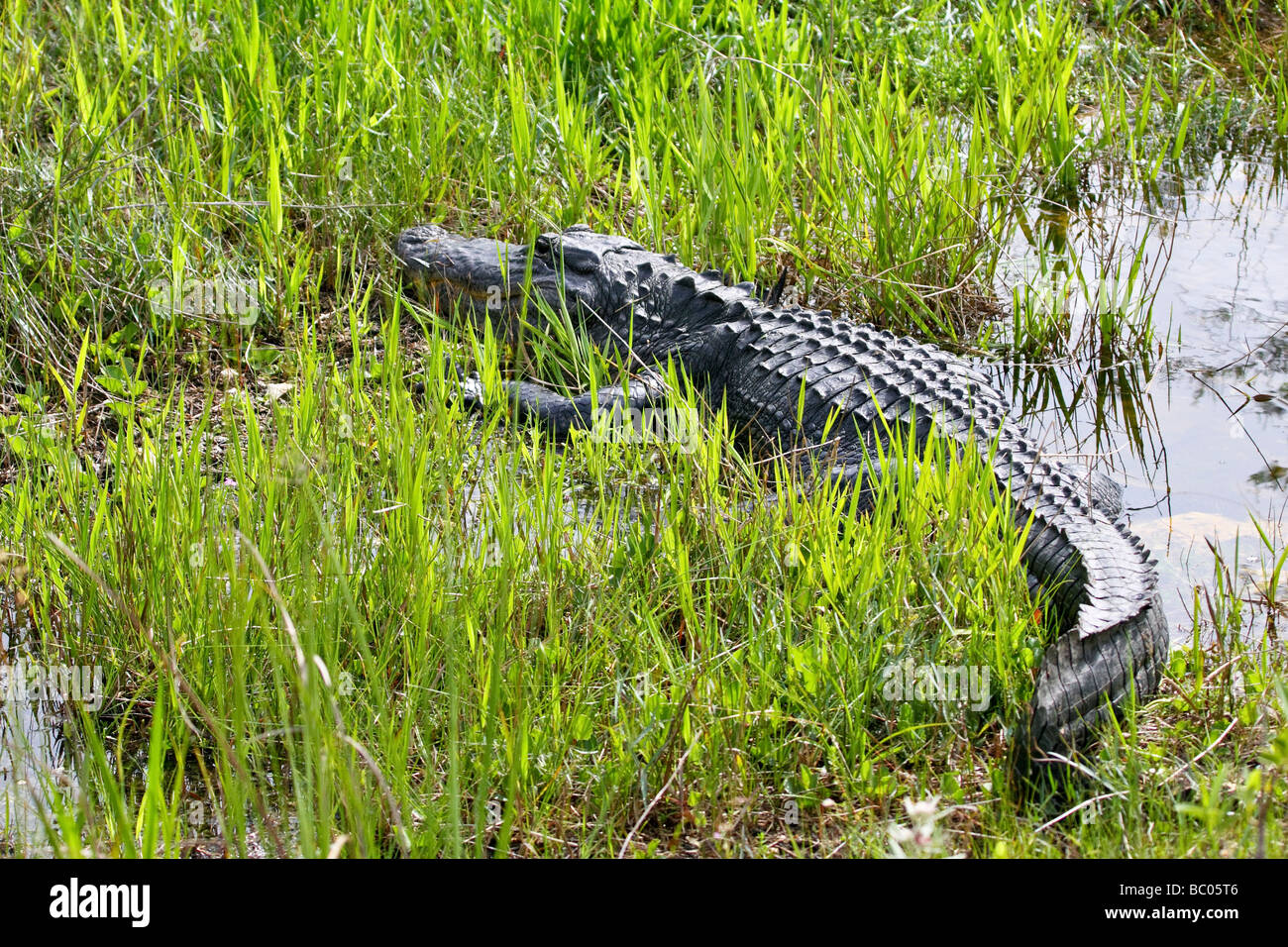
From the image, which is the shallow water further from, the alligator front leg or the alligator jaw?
the alligator jaw

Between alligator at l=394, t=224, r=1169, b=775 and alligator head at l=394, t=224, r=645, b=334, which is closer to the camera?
alligator at l=394, t=224, r=1169, b=775

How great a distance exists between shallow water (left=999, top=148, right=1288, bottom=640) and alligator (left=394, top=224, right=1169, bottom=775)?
10.3 inches

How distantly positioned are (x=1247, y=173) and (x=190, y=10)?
527 centimetres

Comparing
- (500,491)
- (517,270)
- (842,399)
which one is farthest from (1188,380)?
(500,491)

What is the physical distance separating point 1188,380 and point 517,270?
257cm

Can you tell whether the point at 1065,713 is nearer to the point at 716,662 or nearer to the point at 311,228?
the point at 716,662

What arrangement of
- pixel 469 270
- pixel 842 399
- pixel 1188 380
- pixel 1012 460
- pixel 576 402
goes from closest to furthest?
pixel 1012 460
pixel 842 399
pixel 576 402
pixel 1188 380
pixel 469 270

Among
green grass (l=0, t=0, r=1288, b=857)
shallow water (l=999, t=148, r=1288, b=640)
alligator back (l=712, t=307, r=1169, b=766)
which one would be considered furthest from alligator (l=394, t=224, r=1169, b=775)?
shallow water (l=999, t=148, r=1288, b=640)

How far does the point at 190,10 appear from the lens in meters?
4.91

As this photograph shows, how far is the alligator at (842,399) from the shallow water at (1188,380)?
0.26 meters

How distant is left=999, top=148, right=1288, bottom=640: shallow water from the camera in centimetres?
321

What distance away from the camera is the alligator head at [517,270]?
402 cm

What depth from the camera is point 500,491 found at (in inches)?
103

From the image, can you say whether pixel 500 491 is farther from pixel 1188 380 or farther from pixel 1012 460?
pixel 1188 380
